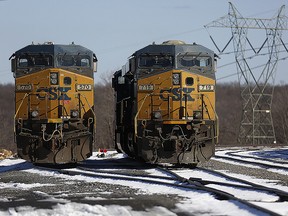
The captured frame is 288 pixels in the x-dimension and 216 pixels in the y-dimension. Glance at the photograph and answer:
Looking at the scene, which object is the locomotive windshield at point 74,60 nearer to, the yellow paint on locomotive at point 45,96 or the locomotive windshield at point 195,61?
the yellow paint on locomotive at point 45,96

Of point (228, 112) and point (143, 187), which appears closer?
point (143, 187)

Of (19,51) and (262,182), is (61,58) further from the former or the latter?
(262,182)

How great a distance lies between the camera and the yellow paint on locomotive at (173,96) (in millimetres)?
17625

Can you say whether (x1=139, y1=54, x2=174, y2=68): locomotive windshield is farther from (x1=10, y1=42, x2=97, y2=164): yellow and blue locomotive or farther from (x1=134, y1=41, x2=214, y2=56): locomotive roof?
(x1=10, y1=42, x2=97, y2=164): yellow and blue locomotive

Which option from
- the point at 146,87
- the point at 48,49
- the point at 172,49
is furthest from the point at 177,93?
the point at 48,49

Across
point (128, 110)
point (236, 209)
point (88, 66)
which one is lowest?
point (236, 209)

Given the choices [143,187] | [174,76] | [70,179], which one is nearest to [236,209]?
[143,187]

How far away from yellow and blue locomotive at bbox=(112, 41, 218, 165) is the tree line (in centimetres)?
3682

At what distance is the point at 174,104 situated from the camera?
Result: 17656 millimetres

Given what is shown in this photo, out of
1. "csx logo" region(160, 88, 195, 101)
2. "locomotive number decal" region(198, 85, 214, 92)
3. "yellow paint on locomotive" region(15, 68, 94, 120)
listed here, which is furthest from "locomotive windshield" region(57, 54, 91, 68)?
"locomotive number decal" region(198, 85, 214, 92)

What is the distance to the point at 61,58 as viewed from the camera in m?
18.2

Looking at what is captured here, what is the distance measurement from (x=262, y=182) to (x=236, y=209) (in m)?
4.75

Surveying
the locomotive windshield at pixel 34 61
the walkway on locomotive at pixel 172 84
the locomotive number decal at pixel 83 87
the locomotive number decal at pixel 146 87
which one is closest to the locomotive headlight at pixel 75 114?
the locomotive number decal at pixel 83 87

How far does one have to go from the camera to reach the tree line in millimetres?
68056
